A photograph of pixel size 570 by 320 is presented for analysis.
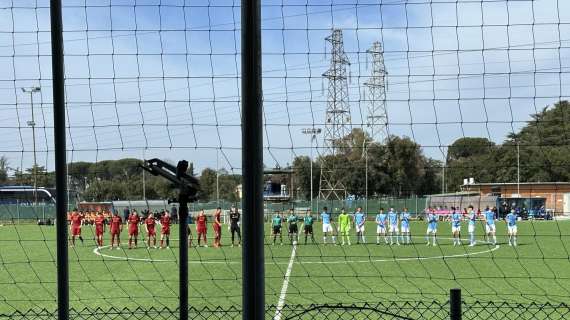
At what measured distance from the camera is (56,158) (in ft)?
12.6

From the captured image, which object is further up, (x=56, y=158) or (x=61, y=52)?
(x=61, y=52)

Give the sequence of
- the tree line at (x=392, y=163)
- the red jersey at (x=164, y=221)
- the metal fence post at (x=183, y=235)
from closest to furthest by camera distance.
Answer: the metal fence post at (x=183, y=235) < the tree line at (x=392, y=163) < the red jersey at (x=164, y=221)

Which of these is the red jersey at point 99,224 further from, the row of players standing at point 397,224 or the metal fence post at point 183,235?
the metal fence post at point 183,235

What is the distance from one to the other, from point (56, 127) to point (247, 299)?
1512 millimetres

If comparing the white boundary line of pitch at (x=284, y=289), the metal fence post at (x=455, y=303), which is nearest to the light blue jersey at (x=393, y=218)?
the white boundary line of pitch at (x=284, y=289)

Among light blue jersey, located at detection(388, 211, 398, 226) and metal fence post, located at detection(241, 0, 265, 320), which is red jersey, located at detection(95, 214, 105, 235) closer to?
light blue jersey, located at detection(388, 211, 398, 226)

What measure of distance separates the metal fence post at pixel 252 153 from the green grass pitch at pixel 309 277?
4696 millimetres

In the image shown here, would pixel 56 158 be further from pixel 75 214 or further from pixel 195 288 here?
pixel 75 214

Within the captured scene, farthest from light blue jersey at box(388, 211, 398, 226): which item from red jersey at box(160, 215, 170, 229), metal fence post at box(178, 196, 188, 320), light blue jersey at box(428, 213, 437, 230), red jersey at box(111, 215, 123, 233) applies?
metal fence post at box(178, 196, 188, 320)

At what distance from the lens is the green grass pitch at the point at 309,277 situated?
1103cm

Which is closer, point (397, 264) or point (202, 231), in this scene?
point (397, 264)

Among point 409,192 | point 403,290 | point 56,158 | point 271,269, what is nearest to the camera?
point 56,158

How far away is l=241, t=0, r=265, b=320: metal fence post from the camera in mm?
3365

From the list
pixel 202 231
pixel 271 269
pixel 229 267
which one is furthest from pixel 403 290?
pixel 202 231
